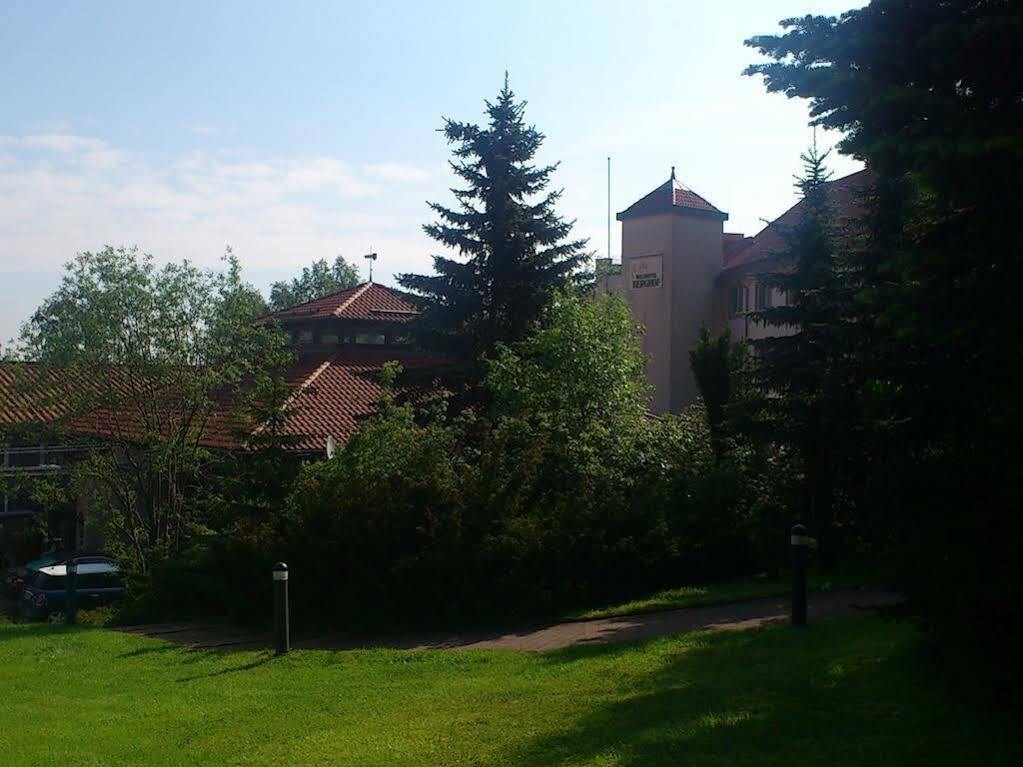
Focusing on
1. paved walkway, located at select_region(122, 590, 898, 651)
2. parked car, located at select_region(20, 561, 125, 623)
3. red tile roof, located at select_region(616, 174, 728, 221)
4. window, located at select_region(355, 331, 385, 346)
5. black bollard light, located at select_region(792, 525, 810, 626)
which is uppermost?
red tile roof, located at select_region(616, 174, 728, 221)

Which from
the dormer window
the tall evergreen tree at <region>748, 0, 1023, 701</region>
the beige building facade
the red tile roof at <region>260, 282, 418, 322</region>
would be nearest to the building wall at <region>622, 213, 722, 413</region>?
the beige building facade

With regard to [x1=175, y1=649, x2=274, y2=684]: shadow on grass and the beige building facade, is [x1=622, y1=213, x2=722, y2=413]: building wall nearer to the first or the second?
the beige building facade

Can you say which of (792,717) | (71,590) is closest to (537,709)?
(792,717)

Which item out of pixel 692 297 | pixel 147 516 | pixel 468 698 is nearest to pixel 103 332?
pixel 147 516

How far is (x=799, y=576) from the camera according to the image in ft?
35.9

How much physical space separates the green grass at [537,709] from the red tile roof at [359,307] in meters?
27.0

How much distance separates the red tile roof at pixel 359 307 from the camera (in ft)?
127

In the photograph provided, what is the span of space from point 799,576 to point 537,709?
3.68 m

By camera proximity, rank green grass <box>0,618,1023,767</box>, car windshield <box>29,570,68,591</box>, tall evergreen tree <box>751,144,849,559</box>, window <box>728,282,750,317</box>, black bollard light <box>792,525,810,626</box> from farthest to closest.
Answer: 1. window <box>728,282,750,317</box>
2. car windshield <box>29,570,68,591</box>
3. tall evergreen tree <box>751,144,849,559</box>
4. black bollard light <box>792,525,810,626</box>
5. green grass <box>0,618,1023,767</box>

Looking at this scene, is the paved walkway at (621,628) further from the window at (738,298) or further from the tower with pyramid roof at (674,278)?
the tower with pyramid roof at (674,278)

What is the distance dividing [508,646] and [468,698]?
2.88 m

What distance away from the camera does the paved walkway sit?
1175cm

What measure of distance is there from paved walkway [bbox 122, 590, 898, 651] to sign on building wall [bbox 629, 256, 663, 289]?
31104mm

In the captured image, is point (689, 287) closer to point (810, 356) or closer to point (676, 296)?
point (676, 296)
